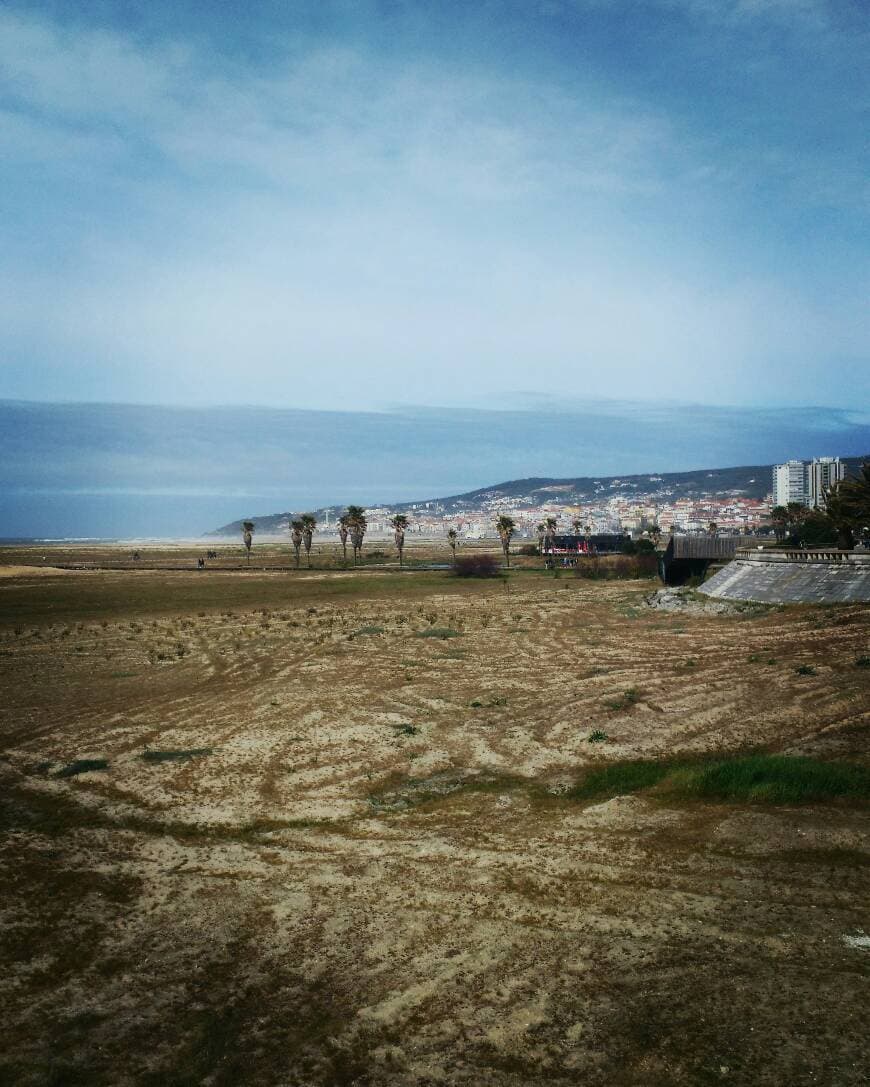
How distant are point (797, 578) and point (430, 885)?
121ft

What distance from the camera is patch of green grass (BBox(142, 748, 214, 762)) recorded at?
16906 millimetres

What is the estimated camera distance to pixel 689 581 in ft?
183

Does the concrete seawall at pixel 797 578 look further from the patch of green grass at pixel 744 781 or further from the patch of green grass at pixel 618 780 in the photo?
the patch of green grass at pixel 618 780

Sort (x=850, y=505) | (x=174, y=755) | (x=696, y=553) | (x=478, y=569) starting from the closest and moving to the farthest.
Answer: (x=174, y=755) < (x=850, y=505) < (x=696, y=553) < (x=478, y=569)

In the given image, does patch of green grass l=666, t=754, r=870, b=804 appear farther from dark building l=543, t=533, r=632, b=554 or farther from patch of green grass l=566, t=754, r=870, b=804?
dark building l=543, t=533, r=632, b=554

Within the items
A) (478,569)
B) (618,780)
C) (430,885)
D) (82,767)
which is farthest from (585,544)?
(430,885)

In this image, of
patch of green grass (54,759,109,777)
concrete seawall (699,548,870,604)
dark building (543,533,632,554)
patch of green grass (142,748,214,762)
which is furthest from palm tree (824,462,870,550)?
dark building (543,533,632,554)

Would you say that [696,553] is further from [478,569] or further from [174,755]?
[174,755]

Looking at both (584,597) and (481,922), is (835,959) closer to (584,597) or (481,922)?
(481,922)

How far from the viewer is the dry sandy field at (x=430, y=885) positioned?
710cm

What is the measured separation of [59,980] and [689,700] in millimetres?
16871

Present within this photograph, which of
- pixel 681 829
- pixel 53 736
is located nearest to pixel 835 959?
pixel 681 829

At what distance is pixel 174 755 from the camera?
1719 cm

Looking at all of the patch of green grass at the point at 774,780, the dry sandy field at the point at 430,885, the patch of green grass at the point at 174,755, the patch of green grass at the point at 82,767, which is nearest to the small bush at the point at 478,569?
the dry sandy field at the point at 430,885
